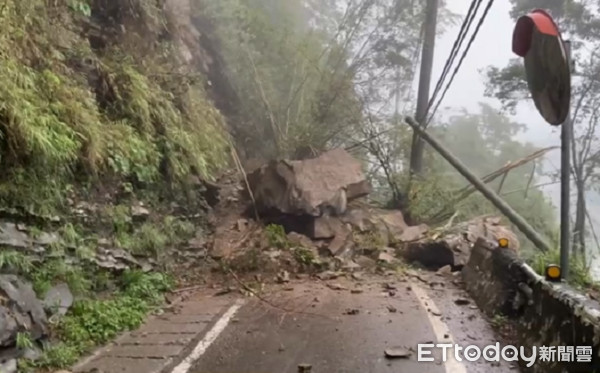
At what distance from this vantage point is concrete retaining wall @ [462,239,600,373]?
2859mm

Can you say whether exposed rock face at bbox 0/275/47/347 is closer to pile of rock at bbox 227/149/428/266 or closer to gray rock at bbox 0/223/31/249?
gray rock at bbox 0/223/31/249

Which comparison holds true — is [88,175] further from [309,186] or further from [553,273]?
[553,273]

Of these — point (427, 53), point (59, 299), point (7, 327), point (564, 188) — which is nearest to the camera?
point (7, 327)

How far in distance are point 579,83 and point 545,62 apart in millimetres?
11720

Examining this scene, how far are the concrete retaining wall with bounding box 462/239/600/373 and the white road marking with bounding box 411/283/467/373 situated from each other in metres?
0.50

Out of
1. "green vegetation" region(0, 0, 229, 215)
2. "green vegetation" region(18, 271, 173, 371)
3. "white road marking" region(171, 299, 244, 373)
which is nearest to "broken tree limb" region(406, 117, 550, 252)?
"white road marking" region(171, 299, 244, 373)

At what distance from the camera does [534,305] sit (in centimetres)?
399

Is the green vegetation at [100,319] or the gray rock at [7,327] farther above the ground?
the gray rock at [7,327]

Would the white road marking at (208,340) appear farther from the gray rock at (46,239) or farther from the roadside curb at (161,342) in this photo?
the gray rock at (46,239)

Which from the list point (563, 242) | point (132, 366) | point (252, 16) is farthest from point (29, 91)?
point (252, 16)

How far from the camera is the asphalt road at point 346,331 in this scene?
164 inches

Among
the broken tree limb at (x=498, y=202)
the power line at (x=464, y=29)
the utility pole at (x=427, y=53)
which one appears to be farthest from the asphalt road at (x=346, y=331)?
the utility pole at (x=427, y=53)

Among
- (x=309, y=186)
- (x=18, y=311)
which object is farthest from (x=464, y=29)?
(x=18, y=311)

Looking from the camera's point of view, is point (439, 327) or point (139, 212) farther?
point (139, 212)
